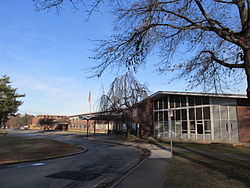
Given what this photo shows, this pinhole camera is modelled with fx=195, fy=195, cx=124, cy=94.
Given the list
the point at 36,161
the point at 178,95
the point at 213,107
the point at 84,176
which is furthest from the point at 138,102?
the point at 84,176

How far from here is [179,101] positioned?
27.7m

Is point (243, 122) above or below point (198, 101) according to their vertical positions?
below

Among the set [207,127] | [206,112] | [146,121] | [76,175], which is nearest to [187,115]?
[206,112]

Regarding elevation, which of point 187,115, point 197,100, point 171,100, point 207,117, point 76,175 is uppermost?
point 171,100

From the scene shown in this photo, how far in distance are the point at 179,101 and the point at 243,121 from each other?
8.32m

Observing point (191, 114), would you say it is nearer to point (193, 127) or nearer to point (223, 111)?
point (193, 127)

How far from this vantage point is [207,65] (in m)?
8.80

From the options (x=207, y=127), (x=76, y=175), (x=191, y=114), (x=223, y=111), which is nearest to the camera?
(x=76, y=175)

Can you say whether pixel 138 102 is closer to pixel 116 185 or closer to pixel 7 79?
pixel 116 185

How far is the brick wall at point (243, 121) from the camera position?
70.0 ft

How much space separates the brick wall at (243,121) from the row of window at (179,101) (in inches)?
144

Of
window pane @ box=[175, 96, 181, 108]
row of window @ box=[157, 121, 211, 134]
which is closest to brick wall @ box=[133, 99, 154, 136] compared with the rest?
row of window @ box=[157, 121, 211, 134]

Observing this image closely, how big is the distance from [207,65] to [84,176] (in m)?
7.03

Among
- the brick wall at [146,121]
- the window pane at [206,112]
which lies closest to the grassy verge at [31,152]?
the window pane at [206,112]
